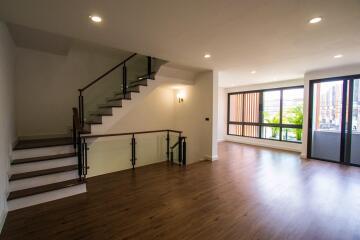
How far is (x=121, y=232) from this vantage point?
7.55ft

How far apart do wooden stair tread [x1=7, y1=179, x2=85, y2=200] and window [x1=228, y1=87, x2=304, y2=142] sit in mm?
7143

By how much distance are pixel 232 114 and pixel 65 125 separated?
7.29 metres

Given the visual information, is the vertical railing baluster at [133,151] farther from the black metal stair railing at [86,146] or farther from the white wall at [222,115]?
the white wall at [222,115]

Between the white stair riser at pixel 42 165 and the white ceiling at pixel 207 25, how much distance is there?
2268mm

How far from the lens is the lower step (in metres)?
2.81

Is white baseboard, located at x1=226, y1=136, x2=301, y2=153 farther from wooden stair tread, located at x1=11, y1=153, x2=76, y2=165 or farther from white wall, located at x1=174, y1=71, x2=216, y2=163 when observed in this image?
wooden stair tread, located at x1=11, y1=153, x2=76, y2=165

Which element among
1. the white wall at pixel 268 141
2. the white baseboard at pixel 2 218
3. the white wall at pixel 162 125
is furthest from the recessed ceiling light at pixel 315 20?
the white wall at pixel 268 141

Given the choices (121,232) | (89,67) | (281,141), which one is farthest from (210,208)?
(281,141)

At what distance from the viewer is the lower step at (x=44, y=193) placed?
9.23ft

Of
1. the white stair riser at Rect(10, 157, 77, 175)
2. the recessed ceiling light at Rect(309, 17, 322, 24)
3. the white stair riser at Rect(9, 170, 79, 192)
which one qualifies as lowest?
the white stair riser at Rect(9, 170, 79, 192)

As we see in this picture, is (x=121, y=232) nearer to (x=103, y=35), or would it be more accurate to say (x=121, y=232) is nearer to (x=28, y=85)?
(x=103, y=35)

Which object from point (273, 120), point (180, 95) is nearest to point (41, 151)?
point (180, 95)

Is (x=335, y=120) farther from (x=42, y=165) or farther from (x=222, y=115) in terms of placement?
(x=42, y=165)

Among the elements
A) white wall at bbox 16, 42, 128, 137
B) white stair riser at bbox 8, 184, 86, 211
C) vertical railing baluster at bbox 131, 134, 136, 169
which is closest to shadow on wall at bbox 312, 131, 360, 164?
vertical railing baluster at bbox 131, 134, 136, 169
